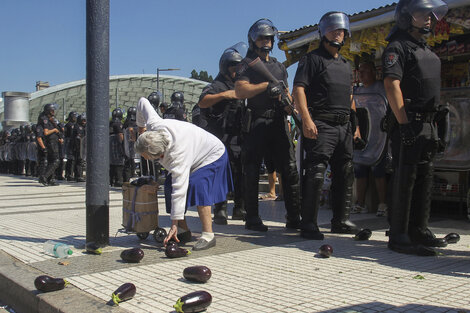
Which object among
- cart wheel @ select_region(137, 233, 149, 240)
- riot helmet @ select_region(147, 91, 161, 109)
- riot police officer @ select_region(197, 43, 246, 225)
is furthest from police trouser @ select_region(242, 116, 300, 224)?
riot helmet @ select_region(147, 91, 161, 109)

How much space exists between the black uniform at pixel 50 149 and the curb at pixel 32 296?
9.73 meters

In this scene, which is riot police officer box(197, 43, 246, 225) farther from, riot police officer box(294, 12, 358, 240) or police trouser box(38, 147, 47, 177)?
police trouser box(38, 147, 47, 177)

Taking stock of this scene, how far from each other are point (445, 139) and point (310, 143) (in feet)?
4.06

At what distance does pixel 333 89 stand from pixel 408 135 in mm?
1032

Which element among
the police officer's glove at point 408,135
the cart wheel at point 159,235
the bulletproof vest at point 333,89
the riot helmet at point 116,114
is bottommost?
the cart wheel at point 159,235

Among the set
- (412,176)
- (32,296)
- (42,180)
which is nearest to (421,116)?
(412,176)

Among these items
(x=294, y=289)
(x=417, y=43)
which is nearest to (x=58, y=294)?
(x=294, y=289)

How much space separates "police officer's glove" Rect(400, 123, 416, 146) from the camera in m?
4.23

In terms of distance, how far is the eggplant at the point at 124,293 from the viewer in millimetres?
2936

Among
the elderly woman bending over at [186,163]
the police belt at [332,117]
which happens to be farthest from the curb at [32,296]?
→ the police belt at [332,117]

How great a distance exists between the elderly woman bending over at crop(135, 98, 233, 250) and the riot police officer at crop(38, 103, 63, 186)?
9.45 m

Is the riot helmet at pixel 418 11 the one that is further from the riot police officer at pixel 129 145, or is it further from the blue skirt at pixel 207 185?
the riot police officer at pixel 129 145

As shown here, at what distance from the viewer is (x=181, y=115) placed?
32.3ft

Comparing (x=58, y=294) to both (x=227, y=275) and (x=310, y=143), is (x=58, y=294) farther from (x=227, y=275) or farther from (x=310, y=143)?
(x=310, y=143)
